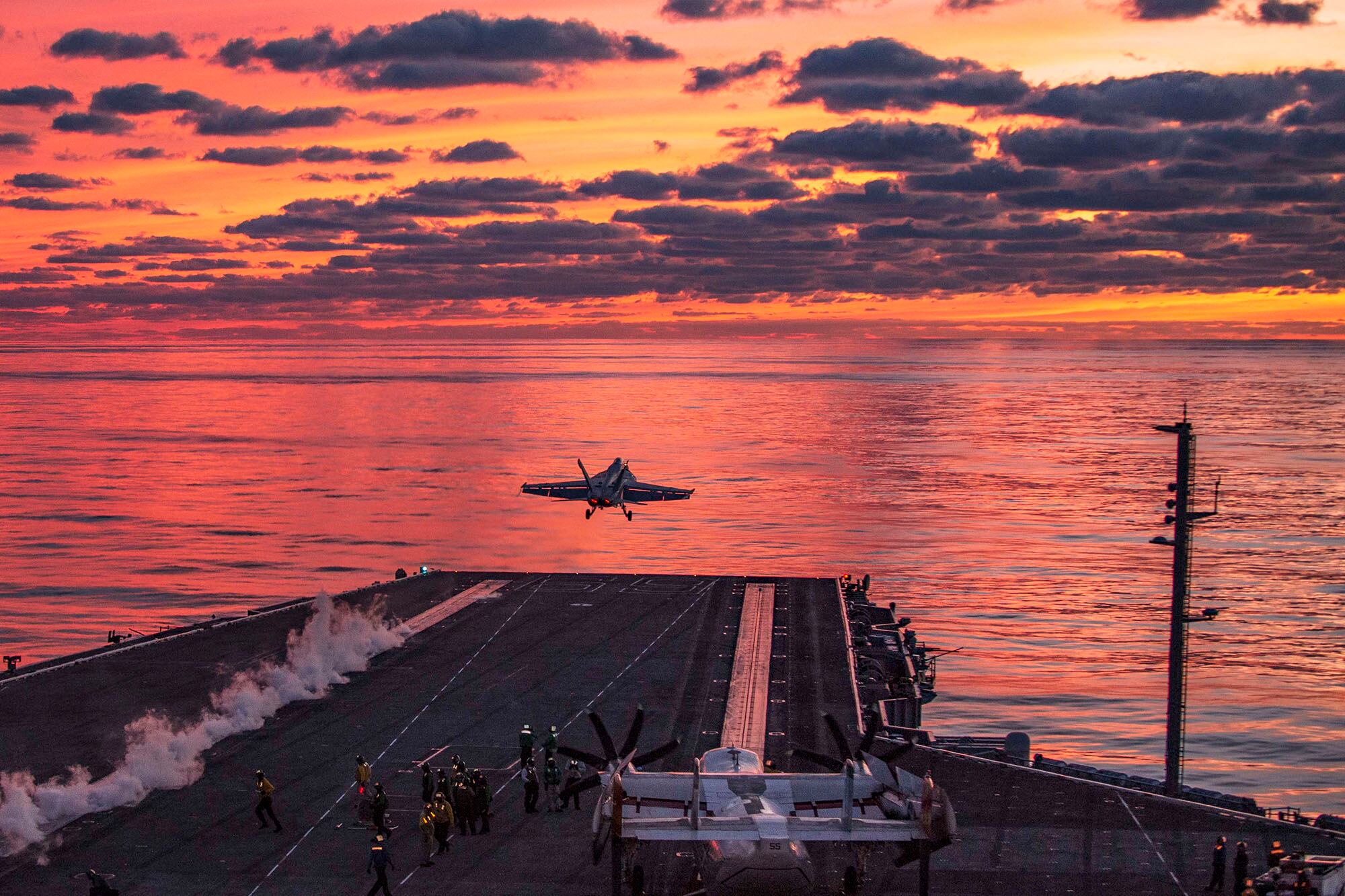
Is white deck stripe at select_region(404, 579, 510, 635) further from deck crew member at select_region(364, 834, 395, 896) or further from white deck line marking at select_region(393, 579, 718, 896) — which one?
deck crew member at select_region(364, 834, 395, 896)

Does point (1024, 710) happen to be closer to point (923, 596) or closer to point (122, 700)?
point (923, 596)

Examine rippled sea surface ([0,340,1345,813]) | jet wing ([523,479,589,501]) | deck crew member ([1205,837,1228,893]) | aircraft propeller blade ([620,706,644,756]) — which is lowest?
rippled sea surface ([0,340,1345,813])

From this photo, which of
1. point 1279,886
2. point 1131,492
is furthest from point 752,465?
point 1279,886

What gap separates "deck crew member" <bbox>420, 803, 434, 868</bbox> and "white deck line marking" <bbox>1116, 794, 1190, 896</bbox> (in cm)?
2028

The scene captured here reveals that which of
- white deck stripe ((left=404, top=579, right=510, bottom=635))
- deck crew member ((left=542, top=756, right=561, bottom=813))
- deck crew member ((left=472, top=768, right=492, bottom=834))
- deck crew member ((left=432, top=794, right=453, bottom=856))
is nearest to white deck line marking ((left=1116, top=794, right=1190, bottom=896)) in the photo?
deck crew member ((left=542, top=756, right=561, bottom=813))

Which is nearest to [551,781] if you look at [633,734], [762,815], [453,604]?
[633,734]

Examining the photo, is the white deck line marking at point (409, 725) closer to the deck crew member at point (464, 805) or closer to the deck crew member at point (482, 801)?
the deck crew member at point (464, 805)

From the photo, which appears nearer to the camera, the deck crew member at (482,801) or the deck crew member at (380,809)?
the deck crew member at (380,809)

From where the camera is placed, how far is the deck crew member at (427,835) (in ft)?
111

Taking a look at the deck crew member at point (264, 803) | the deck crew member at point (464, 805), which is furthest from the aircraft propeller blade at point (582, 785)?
the deck crew member at point (264, 803)

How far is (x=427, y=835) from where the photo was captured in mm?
33844

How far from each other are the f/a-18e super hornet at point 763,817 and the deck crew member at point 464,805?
10.2ft

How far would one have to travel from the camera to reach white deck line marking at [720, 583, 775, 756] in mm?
45531

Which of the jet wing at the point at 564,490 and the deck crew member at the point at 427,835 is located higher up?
the jet wing at the point at 564,490
